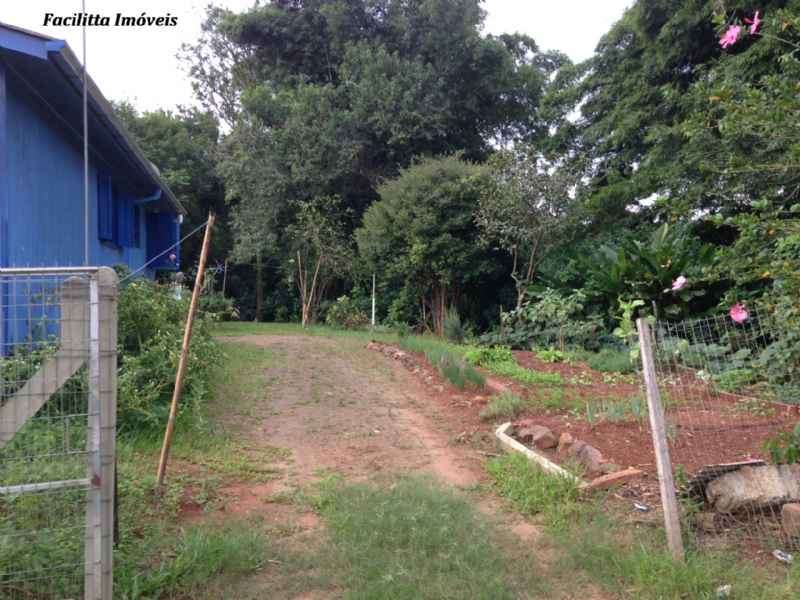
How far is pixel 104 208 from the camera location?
386 inches

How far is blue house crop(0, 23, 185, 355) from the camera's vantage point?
5641 millimetres

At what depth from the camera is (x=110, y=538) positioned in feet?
9.17

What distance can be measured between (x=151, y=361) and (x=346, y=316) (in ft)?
38.1

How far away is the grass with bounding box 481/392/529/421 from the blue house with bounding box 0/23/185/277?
499 cm

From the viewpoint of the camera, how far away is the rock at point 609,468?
15.1 ft

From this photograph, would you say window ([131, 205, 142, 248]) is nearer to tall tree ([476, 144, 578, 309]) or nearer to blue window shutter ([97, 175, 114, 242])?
blue window shutter ([97, 175, 114, 242])

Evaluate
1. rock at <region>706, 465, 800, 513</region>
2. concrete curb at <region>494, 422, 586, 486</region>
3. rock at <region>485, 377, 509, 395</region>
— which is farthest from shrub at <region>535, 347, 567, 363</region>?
rock at <region>706, 465, 800, 513</region>

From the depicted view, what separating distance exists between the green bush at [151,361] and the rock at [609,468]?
3564 mm

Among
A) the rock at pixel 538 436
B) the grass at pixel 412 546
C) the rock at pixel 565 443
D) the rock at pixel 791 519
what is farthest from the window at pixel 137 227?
the rock at pixel 791 519

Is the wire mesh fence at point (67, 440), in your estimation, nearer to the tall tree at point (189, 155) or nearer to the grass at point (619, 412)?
the grass at point (619, 412)

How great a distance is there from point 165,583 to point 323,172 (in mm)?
17540

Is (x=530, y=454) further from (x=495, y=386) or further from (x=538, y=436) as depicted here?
(x=495, y=386)

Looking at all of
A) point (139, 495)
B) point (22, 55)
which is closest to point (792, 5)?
point (22, 55)

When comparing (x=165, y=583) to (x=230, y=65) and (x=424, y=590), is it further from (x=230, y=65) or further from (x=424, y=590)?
(x=230, y=65)
